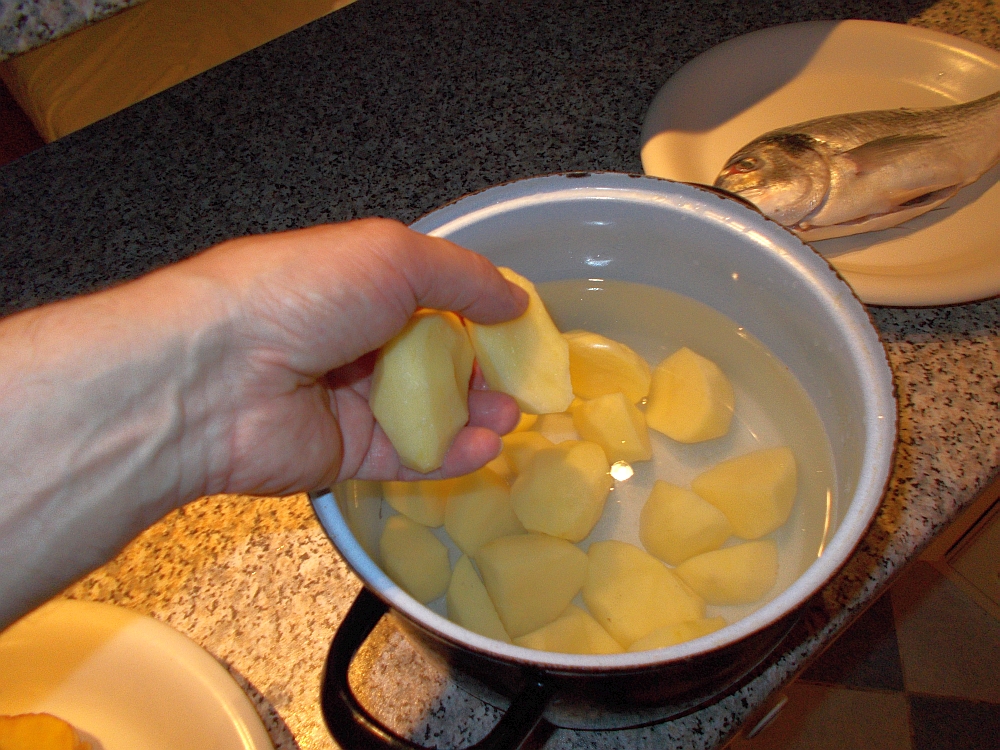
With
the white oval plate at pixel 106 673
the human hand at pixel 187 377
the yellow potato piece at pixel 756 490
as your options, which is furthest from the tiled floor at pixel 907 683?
the human hand at pixel 187 377

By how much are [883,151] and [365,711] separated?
3.30 feet

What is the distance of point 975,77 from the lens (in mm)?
1123

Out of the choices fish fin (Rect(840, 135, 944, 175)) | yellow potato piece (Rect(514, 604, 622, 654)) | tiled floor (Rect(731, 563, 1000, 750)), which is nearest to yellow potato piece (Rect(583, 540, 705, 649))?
yellow potato piece (Rect(514, 604, 622, 654))

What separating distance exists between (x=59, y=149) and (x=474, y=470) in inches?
39.2

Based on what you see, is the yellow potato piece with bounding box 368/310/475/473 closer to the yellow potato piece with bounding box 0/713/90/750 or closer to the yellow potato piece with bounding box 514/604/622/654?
the yellow potato piece with bounding box 514/604/622/654

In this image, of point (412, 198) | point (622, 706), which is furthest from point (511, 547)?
point (412, 198)

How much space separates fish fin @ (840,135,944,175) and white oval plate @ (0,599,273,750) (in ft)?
3.42

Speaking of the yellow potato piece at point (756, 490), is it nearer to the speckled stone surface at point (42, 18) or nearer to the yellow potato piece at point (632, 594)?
the yellow potato piece at point (632, 594)

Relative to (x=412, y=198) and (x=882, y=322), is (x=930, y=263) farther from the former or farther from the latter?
(x=412, y=198)

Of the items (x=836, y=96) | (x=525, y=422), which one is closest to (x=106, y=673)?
(x=525, y=422)

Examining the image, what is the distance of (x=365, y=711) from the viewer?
502 mm

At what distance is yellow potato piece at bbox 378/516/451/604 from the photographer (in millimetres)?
688

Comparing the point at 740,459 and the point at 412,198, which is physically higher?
the point at 412,198

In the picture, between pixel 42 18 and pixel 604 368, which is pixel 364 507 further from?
pixel 42 18
